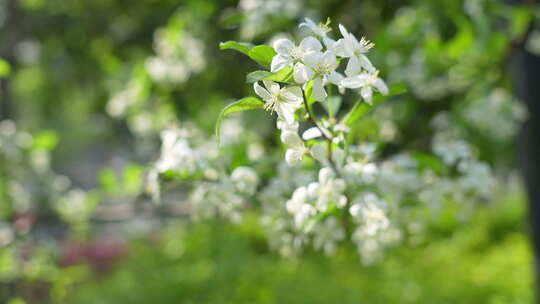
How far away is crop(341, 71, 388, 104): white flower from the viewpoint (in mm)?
1030

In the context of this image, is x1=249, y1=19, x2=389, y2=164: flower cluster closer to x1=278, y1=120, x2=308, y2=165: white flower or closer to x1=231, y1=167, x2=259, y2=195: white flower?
x1=278, y1=120, x2=308, y2=165: white flower

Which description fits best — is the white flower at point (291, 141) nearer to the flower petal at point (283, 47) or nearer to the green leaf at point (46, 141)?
the flower petal at point (283, 47)

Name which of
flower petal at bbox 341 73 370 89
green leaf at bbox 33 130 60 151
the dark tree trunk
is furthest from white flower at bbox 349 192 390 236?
the dark tree trunk

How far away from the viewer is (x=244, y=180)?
161 centimetres

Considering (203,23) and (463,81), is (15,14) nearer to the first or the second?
(203,23)

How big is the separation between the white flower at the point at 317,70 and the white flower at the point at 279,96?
3cm

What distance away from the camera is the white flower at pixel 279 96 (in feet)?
3.12

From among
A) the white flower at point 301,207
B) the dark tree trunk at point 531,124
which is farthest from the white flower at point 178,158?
the dark tree trunk at point 531,124

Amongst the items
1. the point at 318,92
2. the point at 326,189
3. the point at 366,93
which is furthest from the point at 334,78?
the point at 326,189

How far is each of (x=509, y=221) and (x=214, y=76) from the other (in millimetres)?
4822

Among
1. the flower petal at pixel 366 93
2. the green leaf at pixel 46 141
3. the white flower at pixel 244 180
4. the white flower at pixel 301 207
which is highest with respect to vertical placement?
the green leaf at pixel 46 141

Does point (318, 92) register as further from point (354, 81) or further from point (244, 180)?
point (244, 180)

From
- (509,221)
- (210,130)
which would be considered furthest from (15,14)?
(509,221)

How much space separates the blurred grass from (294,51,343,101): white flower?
7.99 ft
